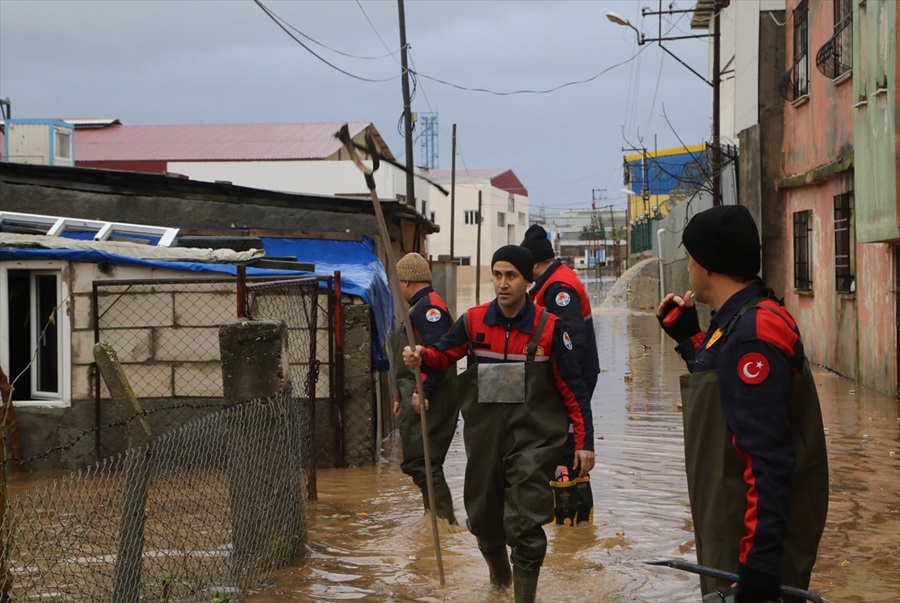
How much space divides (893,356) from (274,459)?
31.8ft

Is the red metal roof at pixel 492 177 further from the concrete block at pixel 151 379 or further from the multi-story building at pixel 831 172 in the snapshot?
the concrete block at pixel 151 379

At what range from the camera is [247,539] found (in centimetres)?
640

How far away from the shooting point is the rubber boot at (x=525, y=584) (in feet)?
18.3

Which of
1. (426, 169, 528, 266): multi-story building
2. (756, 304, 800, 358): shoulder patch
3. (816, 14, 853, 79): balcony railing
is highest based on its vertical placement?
(426, 169, 528, 266): multi-story building

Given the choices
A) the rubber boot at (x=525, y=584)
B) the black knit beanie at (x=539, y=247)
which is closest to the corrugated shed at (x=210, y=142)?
the black knit beanie at (x=539, y=247)

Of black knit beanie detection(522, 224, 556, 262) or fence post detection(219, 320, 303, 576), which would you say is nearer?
fence post detection(219, 320, 303, 576)

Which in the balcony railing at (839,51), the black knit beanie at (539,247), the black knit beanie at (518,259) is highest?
the balcony railing at (839,51)

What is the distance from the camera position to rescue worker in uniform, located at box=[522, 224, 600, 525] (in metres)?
7.32

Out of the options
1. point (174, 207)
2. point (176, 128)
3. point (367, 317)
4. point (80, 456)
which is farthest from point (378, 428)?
point (176, 128)

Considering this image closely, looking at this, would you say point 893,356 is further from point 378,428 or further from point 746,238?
point 746,238

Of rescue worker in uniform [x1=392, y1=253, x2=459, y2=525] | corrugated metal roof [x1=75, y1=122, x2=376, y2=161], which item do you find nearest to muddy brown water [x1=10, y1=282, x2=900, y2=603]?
rescue worker in uniform [x1=392, y1=253, x2=459, y2=525]

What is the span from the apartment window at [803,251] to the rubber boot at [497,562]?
13892mm

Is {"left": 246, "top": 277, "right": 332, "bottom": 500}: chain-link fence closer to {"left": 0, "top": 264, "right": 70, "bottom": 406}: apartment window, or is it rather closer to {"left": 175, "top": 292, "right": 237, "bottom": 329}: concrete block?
{"left": 175, "top": 292, "right": 237, "bottom": 329}: concrete block

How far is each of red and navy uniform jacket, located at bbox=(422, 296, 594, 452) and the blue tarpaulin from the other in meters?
Result: 4.93
